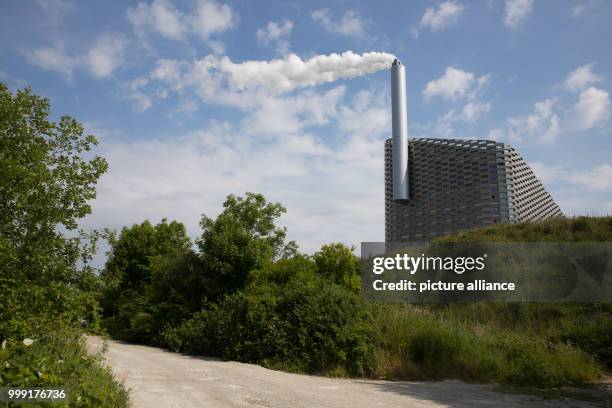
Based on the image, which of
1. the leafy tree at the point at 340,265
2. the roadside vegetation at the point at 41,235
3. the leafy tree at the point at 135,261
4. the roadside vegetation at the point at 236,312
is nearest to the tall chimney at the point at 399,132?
the roadside vegetation at the point at 236,312

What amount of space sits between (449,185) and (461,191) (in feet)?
4.14

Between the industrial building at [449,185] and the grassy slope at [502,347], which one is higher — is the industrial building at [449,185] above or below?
above

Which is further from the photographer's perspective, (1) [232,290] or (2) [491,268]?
(2) [491,268]

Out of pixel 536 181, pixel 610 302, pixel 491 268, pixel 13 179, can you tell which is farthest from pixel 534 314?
pixel 536 181

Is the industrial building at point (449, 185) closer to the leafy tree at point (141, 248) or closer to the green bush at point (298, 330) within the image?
the leafy tree at point (141, 248)

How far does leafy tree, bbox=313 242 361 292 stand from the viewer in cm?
1870

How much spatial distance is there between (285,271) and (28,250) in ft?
32.9

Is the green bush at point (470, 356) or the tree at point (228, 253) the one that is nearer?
the green bush at point (470, 356)

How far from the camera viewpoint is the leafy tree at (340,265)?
18.7 meters

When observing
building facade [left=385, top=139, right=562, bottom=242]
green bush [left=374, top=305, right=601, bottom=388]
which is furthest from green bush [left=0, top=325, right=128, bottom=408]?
building facade [left=385, top=139, right=562, bottom=242]

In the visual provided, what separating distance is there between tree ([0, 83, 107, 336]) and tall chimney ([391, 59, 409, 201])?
30512 millimetres

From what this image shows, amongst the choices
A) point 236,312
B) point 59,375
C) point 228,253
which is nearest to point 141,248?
point 228,253

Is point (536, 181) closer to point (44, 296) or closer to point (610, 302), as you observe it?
point (610, 302)

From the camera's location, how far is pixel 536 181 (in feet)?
113
